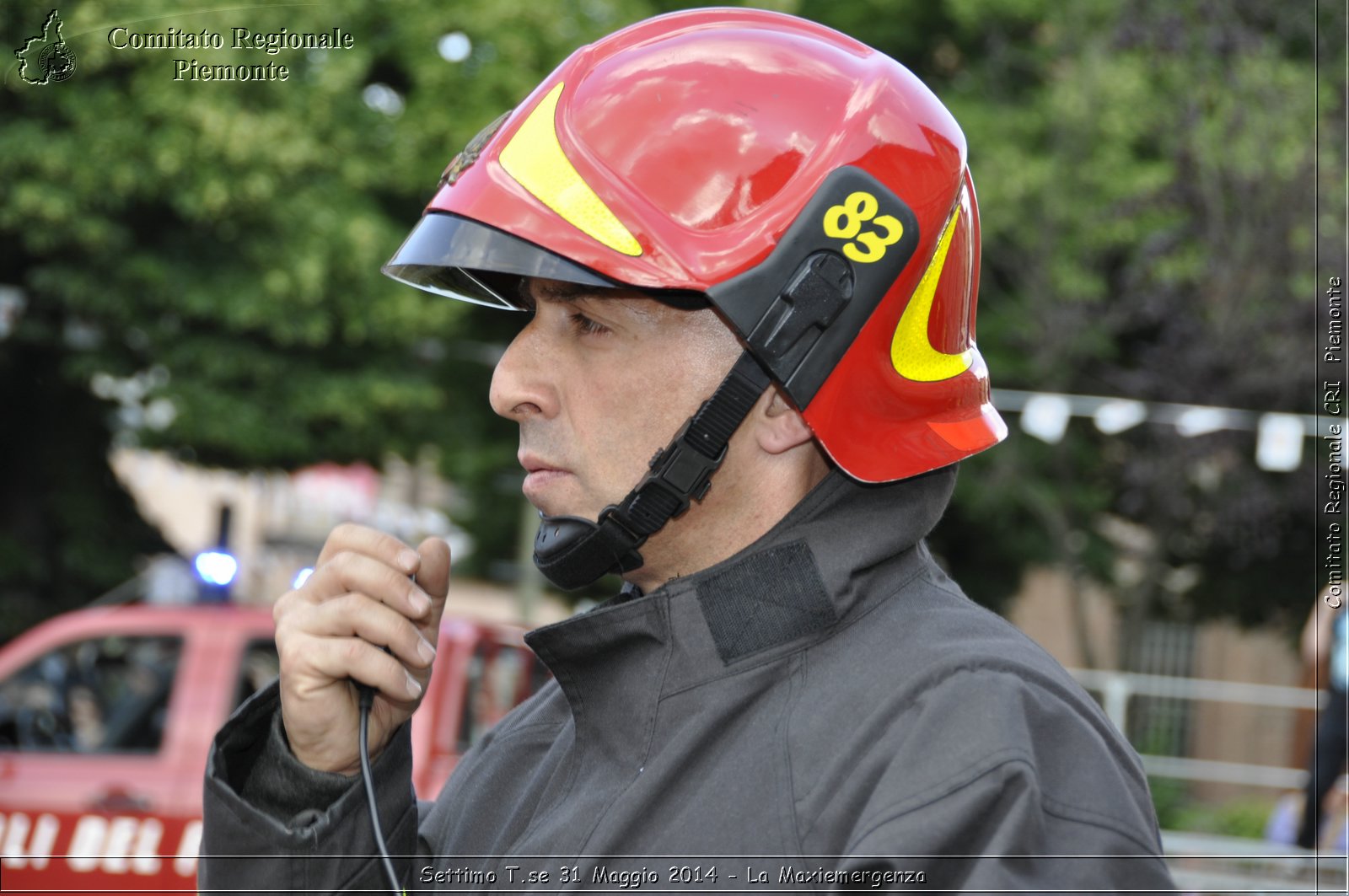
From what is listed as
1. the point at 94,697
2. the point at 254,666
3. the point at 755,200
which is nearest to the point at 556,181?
the point at 755,200

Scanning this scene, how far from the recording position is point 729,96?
1.66 metres

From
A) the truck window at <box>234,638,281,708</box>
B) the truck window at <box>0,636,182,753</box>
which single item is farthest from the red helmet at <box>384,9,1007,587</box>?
the truck window at <box>0,636,182,753</box>

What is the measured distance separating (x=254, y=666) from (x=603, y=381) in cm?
560

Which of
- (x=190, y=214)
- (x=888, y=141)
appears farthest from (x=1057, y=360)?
(x=888, y=141)

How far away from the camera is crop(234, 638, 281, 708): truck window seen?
6.74 metres

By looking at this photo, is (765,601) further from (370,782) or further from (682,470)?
(370,782)

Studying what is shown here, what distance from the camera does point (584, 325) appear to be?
1719mm

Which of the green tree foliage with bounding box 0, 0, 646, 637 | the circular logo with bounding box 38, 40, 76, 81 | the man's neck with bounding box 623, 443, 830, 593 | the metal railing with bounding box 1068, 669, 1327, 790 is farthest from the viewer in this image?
the metal railing with bounding box 1068, 669, 1327, 790

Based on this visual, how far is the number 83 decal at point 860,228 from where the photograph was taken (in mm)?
1667

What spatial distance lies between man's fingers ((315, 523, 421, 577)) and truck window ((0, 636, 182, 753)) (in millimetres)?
5524

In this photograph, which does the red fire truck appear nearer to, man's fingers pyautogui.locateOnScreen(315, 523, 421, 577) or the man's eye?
man's fingers pyautogui.locateOnScreen(315, 523, 421, 577)

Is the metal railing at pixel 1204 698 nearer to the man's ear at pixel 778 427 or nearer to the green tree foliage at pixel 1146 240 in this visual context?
the green tree foliage at pixel 1146 240

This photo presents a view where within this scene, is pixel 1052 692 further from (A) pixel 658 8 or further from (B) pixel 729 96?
(A) pixel 658 8

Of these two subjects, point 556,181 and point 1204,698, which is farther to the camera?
point 1204,698
